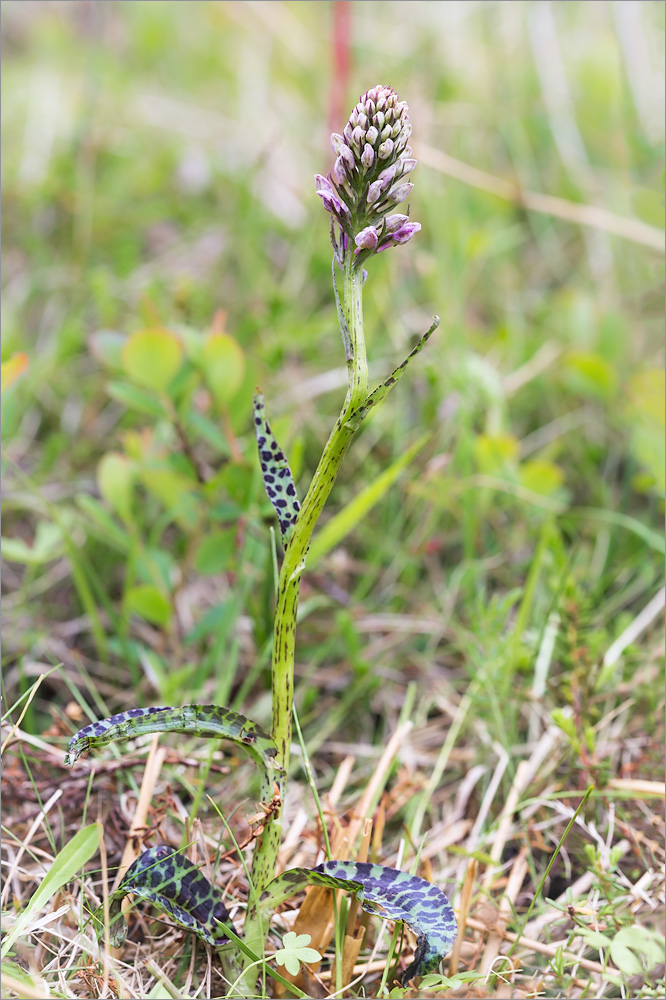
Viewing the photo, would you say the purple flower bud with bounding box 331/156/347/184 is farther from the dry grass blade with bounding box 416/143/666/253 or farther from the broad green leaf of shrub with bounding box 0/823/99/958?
the dry grass blade with bounding box 416/143/666/253

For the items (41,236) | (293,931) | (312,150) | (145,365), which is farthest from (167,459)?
(312,150)

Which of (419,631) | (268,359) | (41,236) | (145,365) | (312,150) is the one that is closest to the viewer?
(145,365)

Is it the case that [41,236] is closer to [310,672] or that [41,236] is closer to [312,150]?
[312,150]

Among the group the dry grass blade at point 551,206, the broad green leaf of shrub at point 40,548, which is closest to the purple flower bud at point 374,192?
the broad green leaf of shrub at point 40,548

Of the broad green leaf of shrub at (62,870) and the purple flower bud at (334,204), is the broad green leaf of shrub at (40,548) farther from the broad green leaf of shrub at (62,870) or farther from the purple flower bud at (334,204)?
the purple flower bud at (334,204)

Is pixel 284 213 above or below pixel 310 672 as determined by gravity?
above

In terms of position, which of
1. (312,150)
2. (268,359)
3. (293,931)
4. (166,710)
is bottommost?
(293,931)
